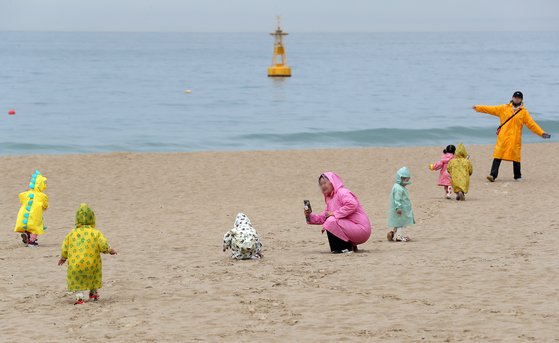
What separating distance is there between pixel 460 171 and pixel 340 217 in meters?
5.57

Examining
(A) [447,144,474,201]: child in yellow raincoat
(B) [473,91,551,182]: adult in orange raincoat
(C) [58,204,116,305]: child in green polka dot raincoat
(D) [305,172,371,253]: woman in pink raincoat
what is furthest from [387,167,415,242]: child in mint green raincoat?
(B) [473,91,551,182]: adult in orange raincoat

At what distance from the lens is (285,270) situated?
37.8 ft

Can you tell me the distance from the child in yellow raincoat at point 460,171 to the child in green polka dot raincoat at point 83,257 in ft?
28.4

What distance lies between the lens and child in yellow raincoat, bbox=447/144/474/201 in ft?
56.6

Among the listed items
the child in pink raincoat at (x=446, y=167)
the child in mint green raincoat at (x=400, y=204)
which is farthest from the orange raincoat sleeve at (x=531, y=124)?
the child in mint green raincoat at (x=400, y=204)

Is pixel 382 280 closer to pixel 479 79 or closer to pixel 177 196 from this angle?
pixel 177 196

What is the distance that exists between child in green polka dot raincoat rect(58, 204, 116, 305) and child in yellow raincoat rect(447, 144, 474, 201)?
866 cm

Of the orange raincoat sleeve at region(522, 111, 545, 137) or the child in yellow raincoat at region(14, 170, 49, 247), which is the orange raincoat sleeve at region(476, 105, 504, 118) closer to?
the orange raincoat sleeve at region(522, 111, 545, 137)

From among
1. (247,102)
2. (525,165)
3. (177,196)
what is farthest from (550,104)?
(177,196)

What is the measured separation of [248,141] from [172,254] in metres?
26.2

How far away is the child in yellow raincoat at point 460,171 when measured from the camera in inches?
680

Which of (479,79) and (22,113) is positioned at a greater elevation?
(479,79)

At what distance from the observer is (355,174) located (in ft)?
75.3

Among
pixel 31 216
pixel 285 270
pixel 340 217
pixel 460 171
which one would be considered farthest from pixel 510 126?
pixel 31 216
